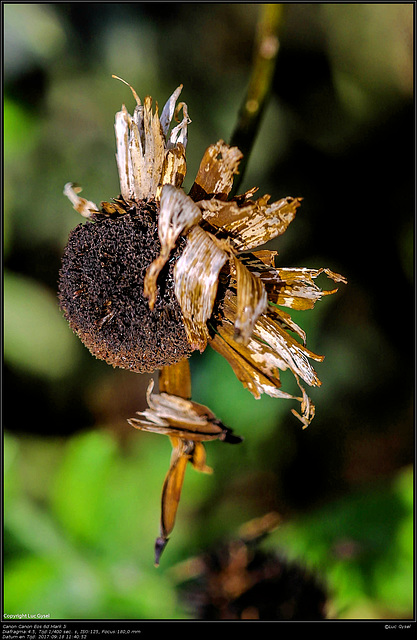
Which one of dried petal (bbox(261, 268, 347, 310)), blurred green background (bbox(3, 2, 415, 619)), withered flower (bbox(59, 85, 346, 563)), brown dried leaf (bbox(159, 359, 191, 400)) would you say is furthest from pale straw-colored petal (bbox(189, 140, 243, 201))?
blurred green background (bbox(3, 2, 415, 619))

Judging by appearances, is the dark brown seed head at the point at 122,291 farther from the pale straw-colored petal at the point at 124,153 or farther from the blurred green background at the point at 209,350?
the blurred green background at the point at 209,350

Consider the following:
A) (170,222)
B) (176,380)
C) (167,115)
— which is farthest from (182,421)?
(167,115)

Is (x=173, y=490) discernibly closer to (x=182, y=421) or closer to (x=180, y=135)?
(x=182, y=421)

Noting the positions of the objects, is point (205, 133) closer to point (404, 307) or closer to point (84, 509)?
point (404, 307)

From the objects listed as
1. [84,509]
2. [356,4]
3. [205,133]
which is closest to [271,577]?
[84,509]

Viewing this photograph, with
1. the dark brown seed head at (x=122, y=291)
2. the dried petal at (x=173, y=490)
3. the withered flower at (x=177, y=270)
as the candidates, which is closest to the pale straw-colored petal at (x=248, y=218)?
the withered flower at (x=177, y=270)
